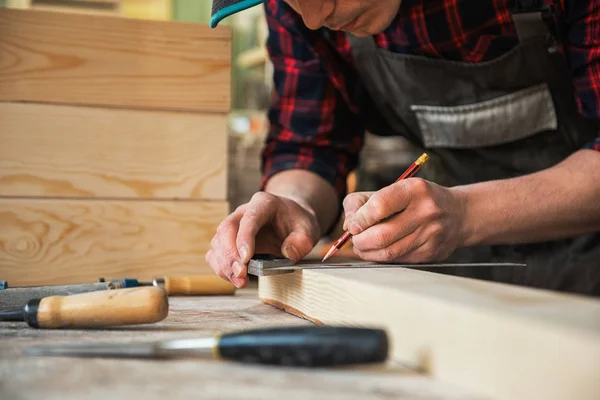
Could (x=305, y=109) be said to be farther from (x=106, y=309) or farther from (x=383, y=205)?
(x=106, y=309)

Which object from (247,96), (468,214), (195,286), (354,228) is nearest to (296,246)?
(354,228)

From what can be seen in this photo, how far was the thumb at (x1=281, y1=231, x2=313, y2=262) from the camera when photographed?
4.28 ft

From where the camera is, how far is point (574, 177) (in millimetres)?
1414

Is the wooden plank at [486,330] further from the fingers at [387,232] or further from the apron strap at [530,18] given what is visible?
the apron strap at [530,18]

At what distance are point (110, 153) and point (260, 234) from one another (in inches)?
18.3

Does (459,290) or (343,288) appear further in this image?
(343,288)

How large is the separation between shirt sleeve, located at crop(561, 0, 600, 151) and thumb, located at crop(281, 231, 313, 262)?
25.2 inches

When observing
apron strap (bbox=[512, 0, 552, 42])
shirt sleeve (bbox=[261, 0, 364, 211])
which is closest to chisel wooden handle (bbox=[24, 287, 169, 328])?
shirt sleeve (bbox=[261, 0, 364, 211])

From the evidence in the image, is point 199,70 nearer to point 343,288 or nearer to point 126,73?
point 126,73

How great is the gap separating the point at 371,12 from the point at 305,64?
42cm

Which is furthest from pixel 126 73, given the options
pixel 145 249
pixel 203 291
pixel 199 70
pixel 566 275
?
pixel 566 275

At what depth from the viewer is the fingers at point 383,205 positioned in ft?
3.93

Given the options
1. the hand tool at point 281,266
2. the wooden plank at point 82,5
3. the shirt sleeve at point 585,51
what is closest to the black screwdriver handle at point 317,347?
the hand tool at point 281,266

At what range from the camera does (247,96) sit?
692 centimetres
